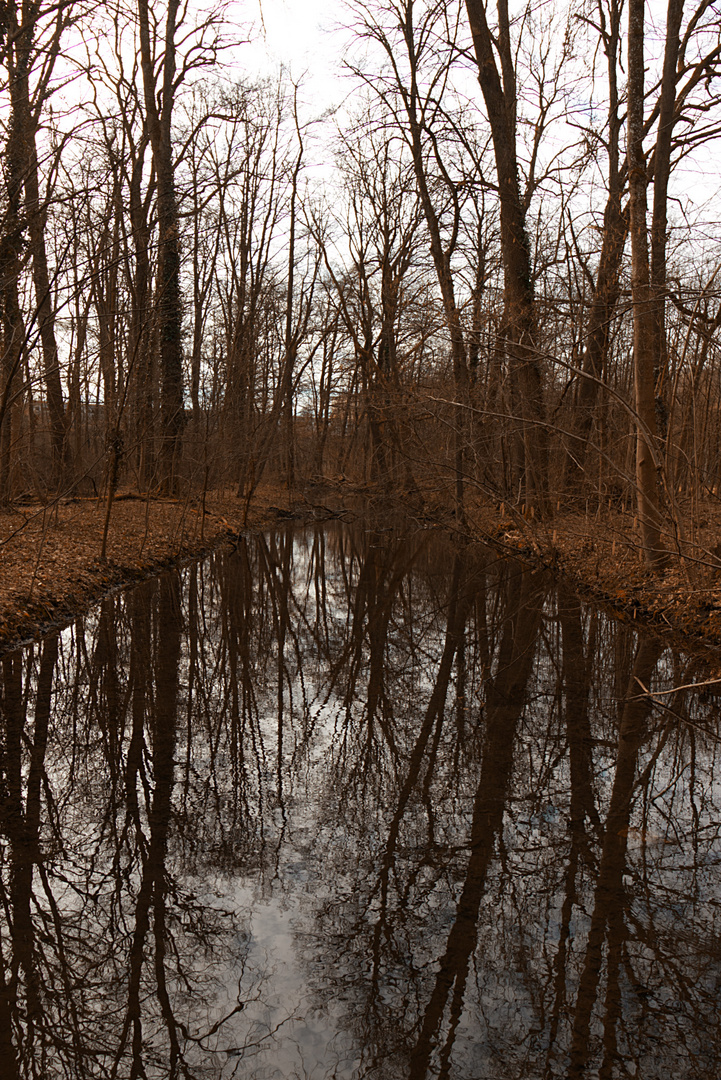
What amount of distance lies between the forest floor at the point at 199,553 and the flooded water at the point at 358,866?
42.2 inches

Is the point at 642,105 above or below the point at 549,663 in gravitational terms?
above

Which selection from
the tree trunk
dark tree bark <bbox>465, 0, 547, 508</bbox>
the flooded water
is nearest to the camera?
the flooded water

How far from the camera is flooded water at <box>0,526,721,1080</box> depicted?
9.08 feet

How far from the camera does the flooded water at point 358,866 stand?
2.77 metres

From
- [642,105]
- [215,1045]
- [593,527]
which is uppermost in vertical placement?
[642,105]

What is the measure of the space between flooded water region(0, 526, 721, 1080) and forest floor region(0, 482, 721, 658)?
1072 mm

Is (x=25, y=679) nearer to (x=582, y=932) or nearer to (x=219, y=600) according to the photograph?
(x=219, y=600)

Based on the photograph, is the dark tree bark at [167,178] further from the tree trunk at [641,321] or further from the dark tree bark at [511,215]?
the tree trunk at [641,321]

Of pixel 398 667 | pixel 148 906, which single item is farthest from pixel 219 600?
pixel 148 906

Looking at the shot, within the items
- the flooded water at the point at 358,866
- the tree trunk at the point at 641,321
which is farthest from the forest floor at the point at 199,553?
the flooded water at the point at 358,866

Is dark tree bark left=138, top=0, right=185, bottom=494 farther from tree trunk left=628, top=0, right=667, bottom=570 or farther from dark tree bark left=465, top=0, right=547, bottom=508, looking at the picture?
tree trunk left=628, top=0, right=667, bottom=570

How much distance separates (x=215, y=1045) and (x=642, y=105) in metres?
11.2

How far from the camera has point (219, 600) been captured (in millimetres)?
11383

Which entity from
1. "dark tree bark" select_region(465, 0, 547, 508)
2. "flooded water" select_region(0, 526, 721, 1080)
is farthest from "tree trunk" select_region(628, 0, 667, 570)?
"dark tree bark" select_region(465, 0, 547, 508)
